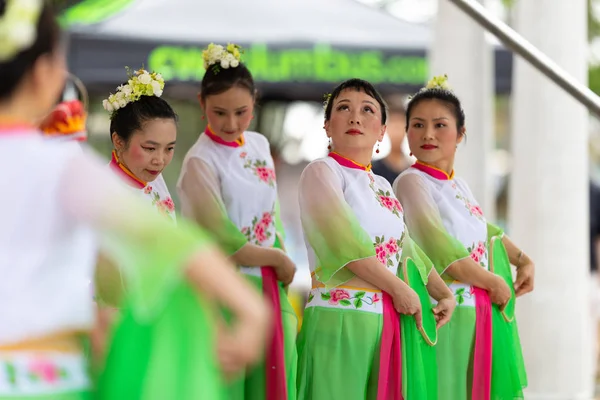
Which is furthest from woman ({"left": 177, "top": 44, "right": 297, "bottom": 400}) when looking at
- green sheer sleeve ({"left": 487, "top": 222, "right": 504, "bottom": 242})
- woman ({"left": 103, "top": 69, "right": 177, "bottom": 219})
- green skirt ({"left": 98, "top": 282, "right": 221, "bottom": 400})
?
green skirt ({"left": 98, "top": 282, "right": 221, "bottom": 400})

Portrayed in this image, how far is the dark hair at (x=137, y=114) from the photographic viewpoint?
3865 mm

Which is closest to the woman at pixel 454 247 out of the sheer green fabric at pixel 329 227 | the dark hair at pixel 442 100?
the dark hair at pixel 442 100

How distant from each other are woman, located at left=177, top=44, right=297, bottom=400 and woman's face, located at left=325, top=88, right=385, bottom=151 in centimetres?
44

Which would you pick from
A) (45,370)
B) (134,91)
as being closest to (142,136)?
(134,91)

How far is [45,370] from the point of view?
212 cm

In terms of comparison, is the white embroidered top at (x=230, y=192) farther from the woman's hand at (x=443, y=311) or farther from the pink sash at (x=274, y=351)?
the woman's hand at (x=443, y=311)

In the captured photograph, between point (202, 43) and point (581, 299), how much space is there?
3.04 metres

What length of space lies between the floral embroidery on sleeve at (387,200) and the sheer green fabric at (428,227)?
184 millimetres

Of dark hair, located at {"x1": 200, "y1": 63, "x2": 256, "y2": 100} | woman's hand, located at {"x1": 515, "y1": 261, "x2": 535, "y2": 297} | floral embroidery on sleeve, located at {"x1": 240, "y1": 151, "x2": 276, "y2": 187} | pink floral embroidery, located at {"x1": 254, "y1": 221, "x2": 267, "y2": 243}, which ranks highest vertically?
dark hair, located at {"x1": 200, "y1": 63, "x2": 256, "y2": 100}

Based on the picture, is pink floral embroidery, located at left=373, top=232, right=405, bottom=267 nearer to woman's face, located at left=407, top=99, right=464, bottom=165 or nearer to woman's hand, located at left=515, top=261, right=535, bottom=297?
woman's face, located at left=407, top=99, right=464, bottom=165

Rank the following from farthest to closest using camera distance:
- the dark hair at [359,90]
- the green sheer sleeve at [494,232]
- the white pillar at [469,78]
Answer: the white pillar at [469,78]
the green sheer sleeve at [494,232]
the dark hair at [359,90]

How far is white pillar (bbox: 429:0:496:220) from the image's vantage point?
21.6ft

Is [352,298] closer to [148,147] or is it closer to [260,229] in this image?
[260,229]

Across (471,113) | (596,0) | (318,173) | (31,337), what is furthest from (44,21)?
(596,0)
